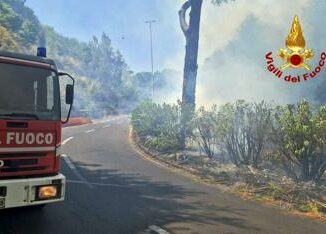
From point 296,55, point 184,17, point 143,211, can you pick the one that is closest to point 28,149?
point 143,211

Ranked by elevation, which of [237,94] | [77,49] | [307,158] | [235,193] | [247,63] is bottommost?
[235,193]

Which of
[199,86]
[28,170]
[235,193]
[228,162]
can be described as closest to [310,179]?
[235,193]

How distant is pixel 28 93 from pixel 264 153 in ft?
26.1

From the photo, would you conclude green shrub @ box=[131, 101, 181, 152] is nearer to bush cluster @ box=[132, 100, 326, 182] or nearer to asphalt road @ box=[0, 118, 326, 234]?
bush cluster @ box=[132, 100, 326, 182]

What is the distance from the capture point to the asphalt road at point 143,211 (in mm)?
7108

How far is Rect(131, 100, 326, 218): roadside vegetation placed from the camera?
10.4 metres

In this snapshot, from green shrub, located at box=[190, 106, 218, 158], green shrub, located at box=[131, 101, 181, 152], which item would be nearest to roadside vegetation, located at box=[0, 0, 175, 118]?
green shrub, located at box=[131, 101, 181, 152]

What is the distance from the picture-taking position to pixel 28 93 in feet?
21.9

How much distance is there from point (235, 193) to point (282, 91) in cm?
2006

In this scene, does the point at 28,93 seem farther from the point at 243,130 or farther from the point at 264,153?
the point at 243,130

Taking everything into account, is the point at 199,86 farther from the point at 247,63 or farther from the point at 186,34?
the point at 186,34

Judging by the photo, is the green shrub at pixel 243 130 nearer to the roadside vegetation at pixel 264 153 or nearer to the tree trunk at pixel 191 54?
the roadside vegetation at pixel 264 153

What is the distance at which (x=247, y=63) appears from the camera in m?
33.8

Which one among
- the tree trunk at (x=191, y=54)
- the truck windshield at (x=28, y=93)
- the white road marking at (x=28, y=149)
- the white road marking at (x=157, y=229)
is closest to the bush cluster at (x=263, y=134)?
the tree trunk at (x=191, y=54)
